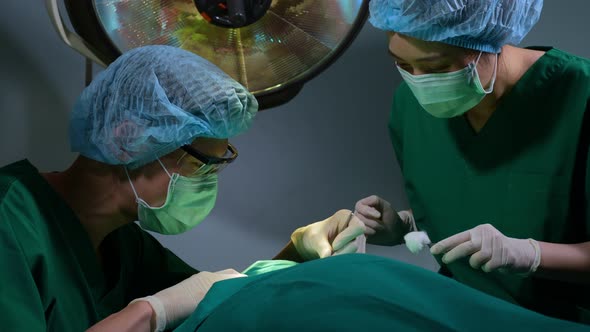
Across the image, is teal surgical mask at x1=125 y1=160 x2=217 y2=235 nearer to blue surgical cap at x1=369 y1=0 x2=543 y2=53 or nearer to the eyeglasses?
the eyeglasses

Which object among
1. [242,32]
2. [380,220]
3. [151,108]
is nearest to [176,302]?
[151,108]

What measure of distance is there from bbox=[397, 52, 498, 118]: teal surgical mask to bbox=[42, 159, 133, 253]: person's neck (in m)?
0.67

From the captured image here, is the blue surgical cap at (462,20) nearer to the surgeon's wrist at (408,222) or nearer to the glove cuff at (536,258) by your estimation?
the glove cuff at (536,258)

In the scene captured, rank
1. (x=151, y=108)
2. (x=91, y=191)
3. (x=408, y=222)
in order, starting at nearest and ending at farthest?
(x=151, y=108) → (x=91, y=191) → (x=408, y=222)

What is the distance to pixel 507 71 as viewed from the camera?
157cm

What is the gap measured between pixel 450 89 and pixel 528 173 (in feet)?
0.84

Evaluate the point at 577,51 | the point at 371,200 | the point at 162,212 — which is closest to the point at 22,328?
the point at 162,212

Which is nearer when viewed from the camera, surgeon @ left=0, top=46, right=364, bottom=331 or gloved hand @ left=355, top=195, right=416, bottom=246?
surgeon @ left=0, top=46, right=364, bottom=331

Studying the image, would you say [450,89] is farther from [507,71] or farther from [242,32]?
[242,32]

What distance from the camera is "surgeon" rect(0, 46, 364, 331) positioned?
1352 millimetres

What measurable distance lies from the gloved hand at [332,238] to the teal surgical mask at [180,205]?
25 centimetres

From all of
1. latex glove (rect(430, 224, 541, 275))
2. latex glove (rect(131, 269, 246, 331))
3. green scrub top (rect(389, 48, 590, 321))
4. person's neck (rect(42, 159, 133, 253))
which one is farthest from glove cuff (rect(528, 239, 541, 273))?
person's neck (rect(42, 159, 133, 253))

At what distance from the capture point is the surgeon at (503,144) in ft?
4.65

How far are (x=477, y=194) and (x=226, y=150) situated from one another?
22.6 inches
